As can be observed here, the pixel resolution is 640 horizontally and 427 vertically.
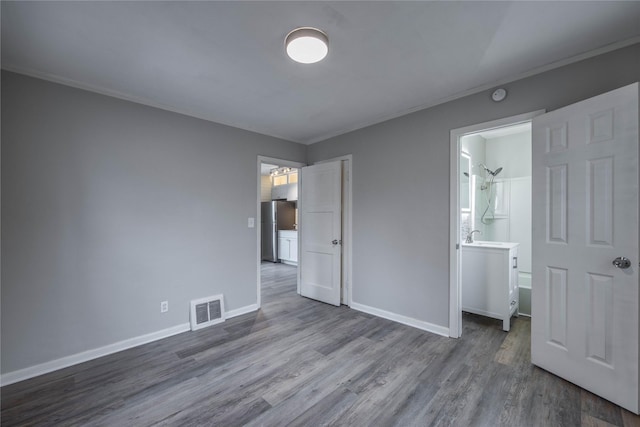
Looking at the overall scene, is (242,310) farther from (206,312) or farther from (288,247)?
(288,247)

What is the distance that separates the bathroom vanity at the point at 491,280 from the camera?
3039 mm

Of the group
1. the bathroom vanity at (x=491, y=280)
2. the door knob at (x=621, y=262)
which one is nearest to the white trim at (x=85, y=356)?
the bathroom vanity at (x=491, y=280)

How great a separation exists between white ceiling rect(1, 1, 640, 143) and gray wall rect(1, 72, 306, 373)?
13.6 inches

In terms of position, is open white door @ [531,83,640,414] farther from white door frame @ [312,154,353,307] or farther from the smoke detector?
white door frame @ [312,154,353,307]

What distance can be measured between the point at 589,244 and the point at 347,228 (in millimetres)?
2474

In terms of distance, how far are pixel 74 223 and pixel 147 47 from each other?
168cm

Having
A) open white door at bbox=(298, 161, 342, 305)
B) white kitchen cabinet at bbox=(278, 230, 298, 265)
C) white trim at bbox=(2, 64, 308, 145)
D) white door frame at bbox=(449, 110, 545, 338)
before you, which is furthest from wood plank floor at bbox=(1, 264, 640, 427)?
white kitchen cabinet at bbox=(278, 230, 298, 265)

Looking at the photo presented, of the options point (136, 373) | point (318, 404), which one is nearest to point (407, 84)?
point (318, 404)

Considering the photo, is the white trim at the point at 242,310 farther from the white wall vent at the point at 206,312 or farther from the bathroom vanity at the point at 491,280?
the bathroom vanity at the point at 491,280

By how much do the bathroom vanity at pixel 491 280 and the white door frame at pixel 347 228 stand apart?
4.85 feet

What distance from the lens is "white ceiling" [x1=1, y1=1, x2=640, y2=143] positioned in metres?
1.62

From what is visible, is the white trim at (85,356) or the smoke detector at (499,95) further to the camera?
the smoke detector at (499,95)

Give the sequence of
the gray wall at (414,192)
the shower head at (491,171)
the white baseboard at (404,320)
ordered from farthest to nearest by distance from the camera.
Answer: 1. the shower head at (491,171)
2. the white baseboard at (404,320)
3. the gray wall at (414,192)

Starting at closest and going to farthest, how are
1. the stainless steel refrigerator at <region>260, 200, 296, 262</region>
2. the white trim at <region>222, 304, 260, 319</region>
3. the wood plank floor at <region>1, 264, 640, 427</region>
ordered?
the wood plank floor at <region>1, 264, 640, 427</region>, the white trim at <region>222, 304, 260, 319</region>, the stainless steel refrigerator at <region>260, 200, 296, 262</region>
